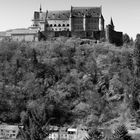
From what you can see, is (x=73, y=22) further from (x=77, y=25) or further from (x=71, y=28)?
(x=71, y=28)

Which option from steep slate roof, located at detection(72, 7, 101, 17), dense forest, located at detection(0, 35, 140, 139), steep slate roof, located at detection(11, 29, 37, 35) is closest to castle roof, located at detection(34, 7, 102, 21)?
steep slate roof, located at detection(72, 7, 101, 17)

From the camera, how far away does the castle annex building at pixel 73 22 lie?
319 ft

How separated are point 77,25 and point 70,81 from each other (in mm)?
14225

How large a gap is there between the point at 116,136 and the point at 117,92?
28.4 metres

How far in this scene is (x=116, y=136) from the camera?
60.8 metres

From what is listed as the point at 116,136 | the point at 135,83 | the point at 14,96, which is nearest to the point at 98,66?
the point at 135,83

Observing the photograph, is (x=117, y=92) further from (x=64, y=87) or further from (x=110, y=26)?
(x=110, y=26)

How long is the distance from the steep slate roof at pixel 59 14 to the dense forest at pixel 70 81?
235 inches

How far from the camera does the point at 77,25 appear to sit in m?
98.9

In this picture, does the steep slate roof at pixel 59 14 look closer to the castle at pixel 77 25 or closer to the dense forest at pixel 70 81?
the castle at pixel 77 25

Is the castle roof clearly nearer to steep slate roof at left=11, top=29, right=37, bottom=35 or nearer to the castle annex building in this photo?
the castle annex building

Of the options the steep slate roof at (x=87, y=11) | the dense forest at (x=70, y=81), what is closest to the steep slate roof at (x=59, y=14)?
the steep slate roof at (x=87, y=11)

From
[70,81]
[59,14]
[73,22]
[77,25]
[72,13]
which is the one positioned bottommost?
[70,81]

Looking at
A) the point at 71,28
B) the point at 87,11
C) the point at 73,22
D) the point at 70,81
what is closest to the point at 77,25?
the point at 73,22
